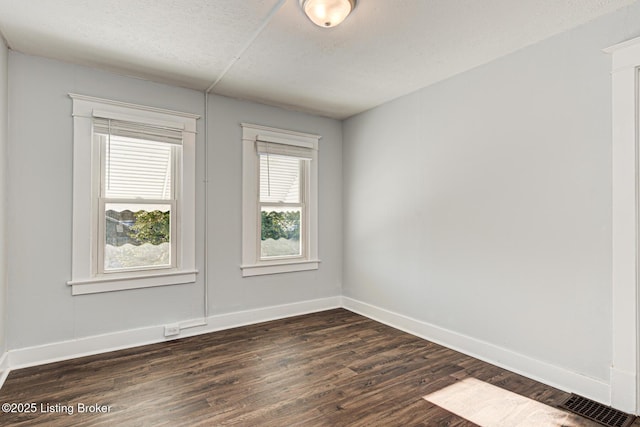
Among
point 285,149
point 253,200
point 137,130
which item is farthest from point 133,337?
point 285,149

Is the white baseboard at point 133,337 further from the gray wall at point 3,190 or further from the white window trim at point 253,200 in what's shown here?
the white window trim at point 253,200

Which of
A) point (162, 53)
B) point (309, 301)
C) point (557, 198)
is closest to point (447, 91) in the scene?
point (557, 198)

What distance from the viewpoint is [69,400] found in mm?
2342

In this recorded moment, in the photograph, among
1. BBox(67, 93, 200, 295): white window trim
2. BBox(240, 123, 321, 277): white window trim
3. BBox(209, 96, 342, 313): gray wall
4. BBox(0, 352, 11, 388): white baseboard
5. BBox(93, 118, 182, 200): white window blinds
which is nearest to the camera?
BBox(0, 352, 11, 388): white baseboard

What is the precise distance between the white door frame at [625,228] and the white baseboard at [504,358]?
0.14m

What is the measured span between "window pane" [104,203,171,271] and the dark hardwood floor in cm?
85

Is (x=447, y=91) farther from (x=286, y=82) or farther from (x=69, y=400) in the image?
(x=69, y=400)

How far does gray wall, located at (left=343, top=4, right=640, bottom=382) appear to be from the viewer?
2367 mm

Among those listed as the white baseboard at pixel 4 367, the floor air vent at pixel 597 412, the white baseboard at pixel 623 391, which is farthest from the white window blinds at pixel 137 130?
the white baseboard at pixel 623 391

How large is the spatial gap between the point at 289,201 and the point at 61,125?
2.45 m

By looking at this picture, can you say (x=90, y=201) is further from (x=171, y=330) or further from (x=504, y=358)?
(x=504, y=358)

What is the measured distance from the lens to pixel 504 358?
9.36ft

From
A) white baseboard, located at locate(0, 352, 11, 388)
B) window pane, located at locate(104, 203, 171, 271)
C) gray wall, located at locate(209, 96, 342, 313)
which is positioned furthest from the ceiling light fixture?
white baseboard, located at locate(0, 352, 11, 388)

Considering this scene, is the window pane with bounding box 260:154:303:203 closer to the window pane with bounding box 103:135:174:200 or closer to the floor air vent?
the window pane with bounding box 103:135:174:200
